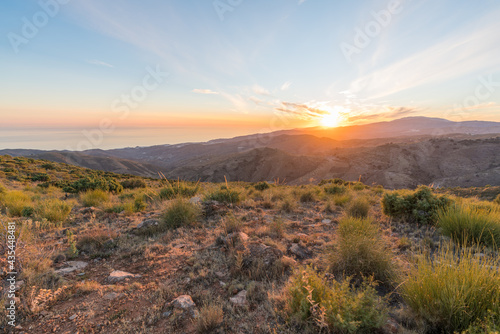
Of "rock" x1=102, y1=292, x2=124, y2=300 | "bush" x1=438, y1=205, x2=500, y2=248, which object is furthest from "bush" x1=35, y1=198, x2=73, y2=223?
"bush" x1=438, y1=205, x2=500, y2=248

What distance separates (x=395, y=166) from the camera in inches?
1789

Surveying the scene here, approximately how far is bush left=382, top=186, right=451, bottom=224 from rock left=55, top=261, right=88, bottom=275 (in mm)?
7706

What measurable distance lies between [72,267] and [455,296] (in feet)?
17.6

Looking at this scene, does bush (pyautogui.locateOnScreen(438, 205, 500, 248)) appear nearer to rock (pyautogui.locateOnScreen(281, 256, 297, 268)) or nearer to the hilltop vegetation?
the hilltop vegetation

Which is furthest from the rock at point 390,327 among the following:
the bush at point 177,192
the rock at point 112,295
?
the bush at point 177,192

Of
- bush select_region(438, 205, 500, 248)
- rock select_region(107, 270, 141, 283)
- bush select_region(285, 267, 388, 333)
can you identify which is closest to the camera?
bush select_region(285, 267, 388, 333)

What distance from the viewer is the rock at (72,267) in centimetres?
341

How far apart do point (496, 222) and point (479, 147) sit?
212 ft

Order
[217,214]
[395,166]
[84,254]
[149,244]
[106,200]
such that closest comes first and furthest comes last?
[84,254] < [149,244] < [217,214] < [106,200] < [395,166]

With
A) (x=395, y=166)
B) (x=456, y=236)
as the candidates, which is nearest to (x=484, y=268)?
(x=456, y=236)

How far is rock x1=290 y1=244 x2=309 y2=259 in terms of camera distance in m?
3.94

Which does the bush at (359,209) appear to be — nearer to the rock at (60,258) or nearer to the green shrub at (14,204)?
the rock at (60,258)

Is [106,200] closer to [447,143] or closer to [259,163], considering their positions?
[259,163]

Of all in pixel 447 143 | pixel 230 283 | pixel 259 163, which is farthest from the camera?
pixel 259 163
